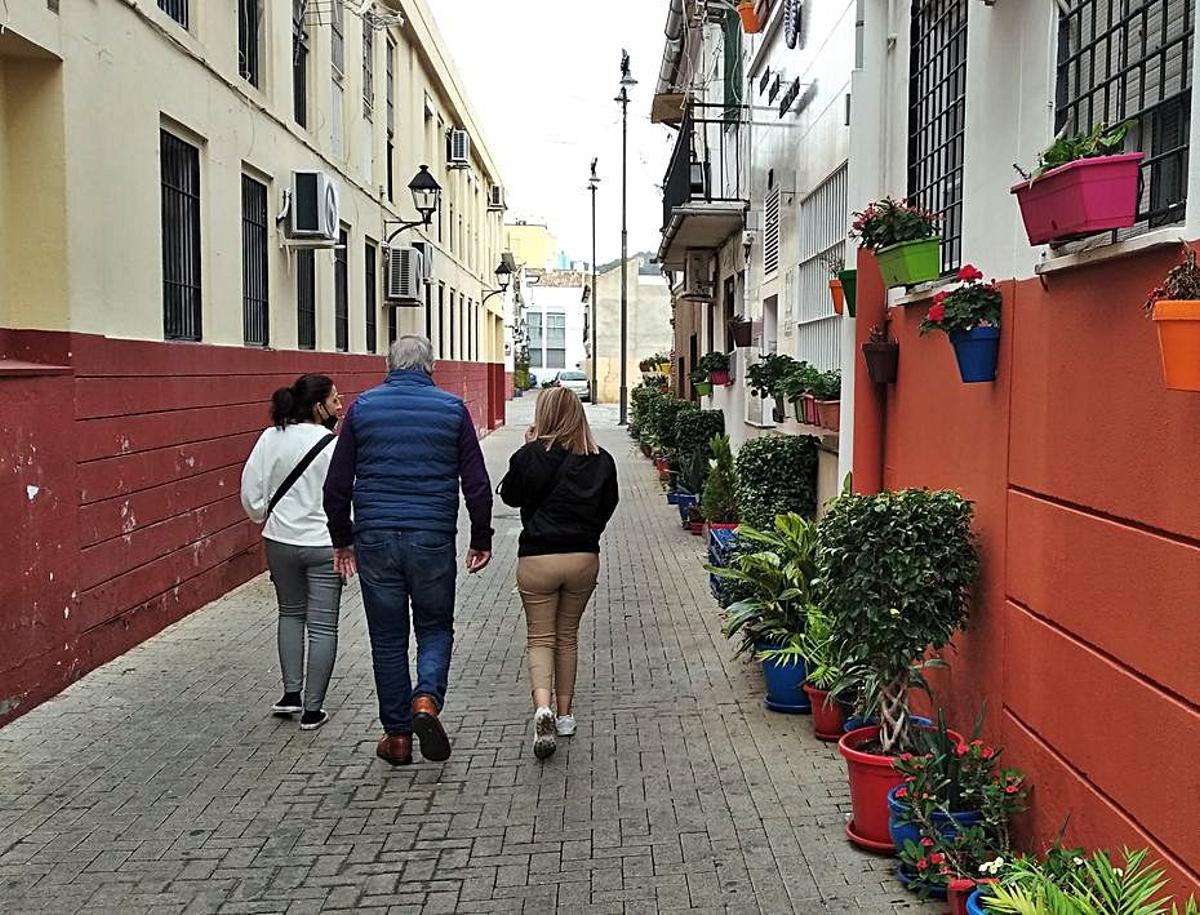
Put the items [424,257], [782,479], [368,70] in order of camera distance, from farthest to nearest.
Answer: [424,257] → [368,70] → [782,479]

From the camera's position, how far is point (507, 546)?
43.5ft

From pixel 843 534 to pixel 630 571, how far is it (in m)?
6.73

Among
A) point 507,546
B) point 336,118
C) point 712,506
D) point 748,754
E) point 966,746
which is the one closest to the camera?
point 966,746

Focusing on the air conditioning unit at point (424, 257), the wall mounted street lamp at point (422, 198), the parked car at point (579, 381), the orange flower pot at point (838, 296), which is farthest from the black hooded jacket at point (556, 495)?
the parked car at point (579, 381)

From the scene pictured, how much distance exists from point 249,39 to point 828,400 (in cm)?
640

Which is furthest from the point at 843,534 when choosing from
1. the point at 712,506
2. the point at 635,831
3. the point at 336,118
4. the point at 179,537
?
the point at 336,118

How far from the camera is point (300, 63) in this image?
41.2ft

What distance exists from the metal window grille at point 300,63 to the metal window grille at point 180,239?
3.09 meters

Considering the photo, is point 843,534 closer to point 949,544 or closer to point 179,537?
point 949,544

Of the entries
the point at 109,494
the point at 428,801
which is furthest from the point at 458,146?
the point at 428,801

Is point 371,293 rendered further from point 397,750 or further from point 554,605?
point 397,750

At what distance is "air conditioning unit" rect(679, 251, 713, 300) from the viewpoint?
1753cm

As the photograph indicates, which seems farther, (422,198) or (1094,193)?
(422,198)

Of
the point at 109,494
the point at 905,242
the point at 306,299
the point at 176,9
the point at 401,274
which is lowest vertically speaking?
the point at 109,494
